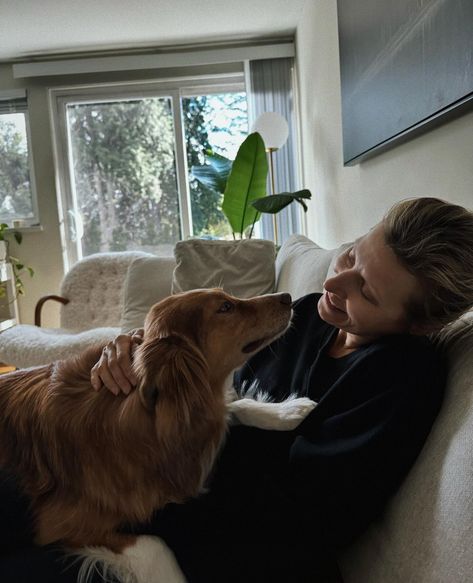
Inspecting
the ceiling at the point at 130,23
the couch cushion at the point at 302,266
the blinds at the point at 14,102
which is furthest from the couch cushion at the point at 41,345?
the blinds at the point at 14,102

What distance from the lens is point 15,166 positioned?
212 inches

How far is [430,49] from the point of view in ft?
4.82

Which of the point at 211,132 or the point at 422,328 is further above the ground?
the point at 211,132

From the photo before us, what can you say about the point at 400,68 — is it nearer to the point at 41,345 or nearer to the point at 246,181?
the point at 246,181

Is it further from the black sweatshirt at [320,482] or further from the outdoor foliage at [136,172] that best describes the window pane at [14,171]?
the black sweatshirt at [320,482]

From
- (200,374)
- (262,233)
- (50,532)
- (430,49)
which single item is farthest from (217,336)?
(262,233)

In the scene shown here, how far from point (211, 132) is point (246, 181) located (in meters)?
1.66

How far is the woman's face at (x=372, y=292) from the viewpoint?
38.1 inches

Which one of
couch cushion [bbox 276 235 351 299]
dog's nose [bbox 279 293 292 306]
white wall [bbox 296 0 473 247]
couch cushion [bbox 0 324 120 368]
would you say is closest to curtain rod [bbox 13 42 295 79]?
white wall [bbox 296 0 473 247]

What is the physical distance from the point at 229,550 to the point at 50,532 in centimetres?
34

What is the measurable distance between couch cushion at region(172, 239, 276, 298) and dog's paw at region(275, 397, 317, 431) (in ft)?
6.41

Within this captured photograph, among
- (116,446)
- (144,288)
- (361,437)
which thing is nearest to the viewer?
(361,437)

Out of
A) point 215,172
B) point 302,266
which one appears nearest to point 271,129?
point 215,172

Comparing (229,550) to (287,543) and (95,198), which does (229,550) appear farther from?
(95,198)
